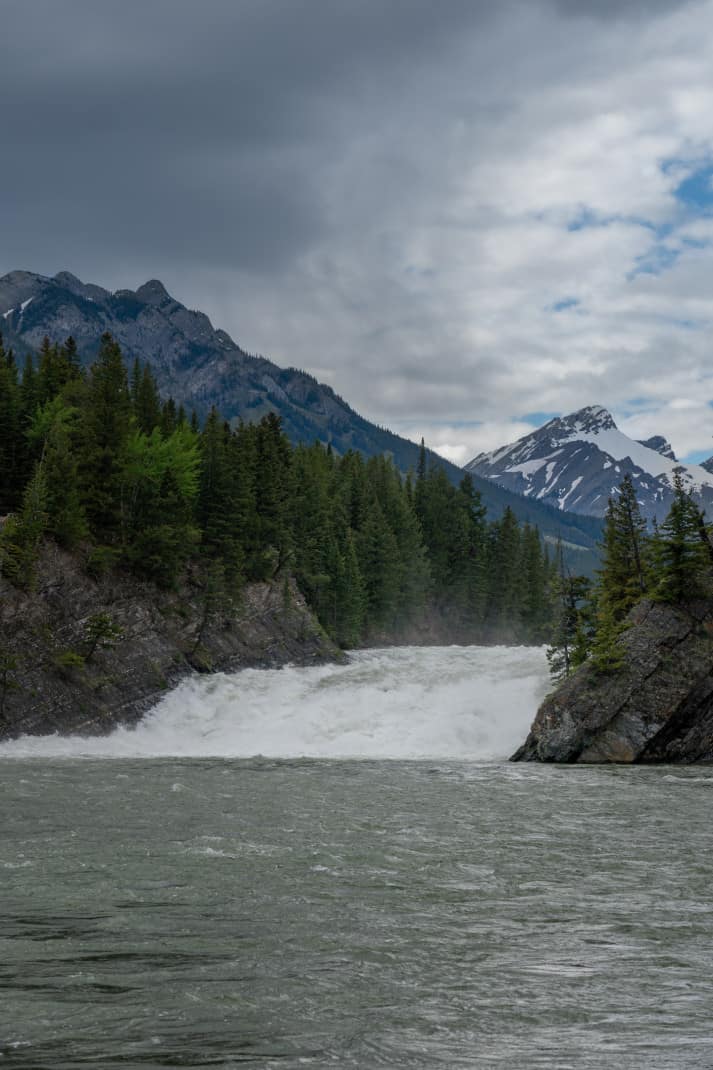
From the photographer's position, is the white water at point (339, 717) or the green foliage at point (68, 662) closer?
the white water at point (339, 717)

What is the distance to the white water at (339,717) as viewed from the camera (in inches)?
1566

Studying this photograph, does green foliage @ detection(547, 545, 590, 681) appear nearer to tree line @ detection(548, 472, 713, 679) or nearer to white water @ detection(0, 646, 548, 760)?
tree line @ detection(548, 472, 713, 679)

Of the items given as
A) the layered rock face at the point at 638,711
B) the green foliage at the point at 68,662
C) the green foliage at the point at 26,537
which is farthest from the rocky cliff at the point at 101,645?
the layered rock face at the point at 638,711

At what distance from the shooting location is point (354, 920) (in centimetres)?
1241

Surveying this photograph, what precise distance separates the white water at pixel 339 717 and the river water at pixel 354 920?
9561mm

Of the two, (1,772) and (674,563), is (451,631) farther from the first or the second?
(1,772)

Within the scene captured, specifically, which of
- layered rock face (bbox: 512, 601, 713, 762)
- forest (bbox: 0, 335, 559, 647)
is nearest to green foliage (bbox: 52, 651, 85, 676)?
forest (bbox: 0, 335, 559, 647)

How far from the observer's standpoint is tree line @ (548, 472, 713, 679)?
38875 mm

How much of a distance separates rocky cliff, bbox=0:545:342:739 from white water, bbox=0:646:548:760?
1363 millimetres

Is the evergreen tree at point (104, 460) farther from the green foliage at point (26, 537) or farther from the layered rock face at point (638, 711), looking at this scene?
the layered rock face at point (638, 711)

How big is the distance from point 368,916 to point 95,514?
46467mm

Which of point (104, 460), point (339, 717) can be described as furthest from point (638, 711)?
point (104, 460)

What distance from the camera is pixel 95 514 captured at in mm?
55562

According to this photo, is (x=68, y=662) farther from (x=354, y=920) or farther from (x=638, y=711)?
(x=354, y=920)
